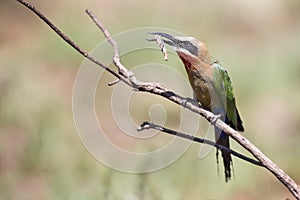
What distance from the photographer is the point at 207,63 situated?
85.5 inches

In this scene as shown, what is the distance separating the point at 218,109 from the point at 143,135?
7.04ft

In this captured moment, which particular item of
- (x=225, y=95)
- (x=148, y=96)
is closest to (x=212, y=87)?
(x=225, y=95)

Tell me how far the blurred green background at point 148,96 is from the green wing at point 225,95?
358 millimetres

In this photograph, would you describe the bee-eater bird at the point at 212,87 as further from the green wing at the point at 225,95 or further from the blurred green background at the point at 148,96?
the blurred green background at the point at 148,96

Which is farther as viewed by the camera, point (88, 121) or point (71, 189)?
point (88, 121)

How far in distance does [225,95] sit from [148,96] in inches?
142

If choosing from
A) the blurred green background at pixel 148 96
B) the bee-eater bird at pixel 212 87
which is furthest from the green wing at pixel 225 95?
the blurred green background at pixel 148 96

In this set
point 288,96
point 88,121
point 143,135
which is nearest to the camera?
point 143,135

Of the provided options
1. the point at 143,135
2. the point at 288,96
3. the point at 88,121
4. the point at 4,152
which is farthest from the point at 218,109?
the point at 288,96

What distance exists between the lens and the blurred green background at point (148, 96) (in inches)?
127

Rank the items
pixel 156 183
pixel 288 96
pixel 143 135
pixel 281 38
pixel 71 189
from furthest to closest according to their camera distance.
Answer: pixel 281 38
pixel 288 96
pixel 143 135
pixel 156 183
pixel 71 189

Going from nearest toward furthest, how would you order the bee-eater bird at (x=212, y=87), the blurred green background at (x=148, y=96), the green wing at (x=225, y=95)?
1. the bee-eater bird at (x=212, y=87)
2. the green wing at (x=225, y=95)
3. the blurred green background at (x=148, y=96)

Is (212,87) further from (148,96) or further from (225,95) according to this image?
(148,96)

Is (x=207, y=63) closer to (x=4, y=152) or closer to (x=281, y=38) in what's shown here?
(x=4, y=152)
